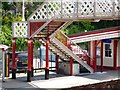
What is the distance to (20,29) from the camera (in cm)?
1570

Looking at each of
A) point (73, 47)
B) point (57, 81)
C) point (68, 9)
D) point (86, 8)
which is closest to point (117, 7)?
point (86, 8)

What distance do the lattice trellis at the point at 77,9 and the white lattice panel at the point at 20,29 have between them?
822 mm

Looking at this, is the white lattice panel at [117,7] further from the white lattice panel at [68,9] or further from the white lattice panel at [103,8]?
the white lattice panel at [68,9]

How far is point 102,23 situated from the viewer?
35625 millimetres

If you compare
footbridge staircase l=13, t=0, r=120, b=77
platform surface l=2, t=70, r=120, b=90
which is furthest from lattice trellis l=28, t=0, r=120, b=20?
platform surface l=2, t=70, r=120, b=90

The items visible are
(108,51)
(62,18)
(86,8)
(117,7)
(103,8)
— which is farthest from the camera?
(108,51)

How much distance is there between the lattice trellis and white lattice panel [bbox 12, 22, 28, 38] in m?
0.82

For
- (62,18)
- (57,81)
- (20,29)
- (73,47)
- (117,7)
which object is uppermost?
(117,7)

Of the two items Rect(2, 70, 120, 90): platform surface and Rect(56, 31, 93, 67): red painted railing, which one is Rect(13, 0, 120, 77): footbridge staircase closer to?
Rect(56, 31, 93, 67): red painted railing

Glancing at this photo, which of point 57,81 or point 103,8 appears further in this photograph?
point 57,81

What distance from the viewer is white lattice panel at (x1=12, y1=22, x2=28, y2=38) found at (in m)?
15.6

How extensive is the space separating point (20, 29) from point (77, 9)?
4.08 meters

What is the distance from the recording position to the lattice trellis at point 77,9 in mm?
11716

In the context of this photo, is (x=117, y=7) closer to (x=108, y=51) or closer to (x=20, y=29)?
(x=20, y=29)
